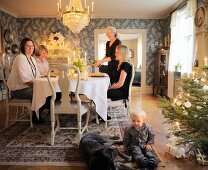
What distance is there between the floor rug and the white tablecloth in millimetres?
399

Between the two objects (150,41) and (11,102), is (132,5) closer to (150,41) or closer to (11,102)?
(150,41)

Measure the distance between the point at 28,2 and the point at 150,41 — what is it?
154 inches

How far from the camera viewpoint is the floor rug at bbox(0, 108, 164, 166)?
227 centimetres

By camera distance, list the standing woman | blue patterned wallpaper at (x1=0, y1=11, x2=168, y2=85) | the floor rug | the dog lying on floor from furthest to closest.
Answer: blue patterned wallpaper at (x1=0, y1=11, x2=168, y2=85) < the standing woman < the floor rug < the dog lying on floor

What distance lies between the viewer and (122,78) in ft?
10.3

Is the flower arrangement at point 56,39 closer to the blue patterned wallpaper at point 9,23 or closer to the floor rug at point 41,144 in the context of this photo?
the blue patterned wallpaper at point 9,23

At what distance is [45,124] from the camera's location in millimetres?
3588

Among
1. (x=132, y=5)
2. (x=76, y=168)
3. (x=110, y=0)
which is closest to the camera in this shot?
(x=76, y=168)

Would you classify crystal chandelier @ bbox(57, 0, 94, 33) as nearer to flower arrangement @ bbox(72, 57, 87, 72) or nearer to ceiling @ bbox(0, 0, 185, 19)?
flower arrangement @ bbox(72, 57, 87, 72)

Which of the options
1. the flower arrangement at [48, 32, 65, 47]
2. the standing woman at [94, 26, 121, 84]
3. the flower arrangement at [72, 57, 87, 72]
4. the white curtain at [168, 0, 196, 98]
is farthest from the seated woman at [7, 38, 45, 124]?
the flower arrangement at [48, 32, 65, 47]

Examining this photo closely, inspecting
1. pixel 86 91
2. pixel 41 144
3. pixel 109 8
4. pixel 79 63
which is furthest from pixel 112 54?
pixel 109 8

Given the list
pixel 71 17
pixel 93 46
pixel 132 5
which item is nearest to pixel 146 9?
pixel 132 5

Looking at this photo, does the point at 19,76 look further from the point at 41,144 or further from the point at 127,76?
the point at 127,76

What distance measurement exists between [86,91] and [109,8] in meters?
3.83
